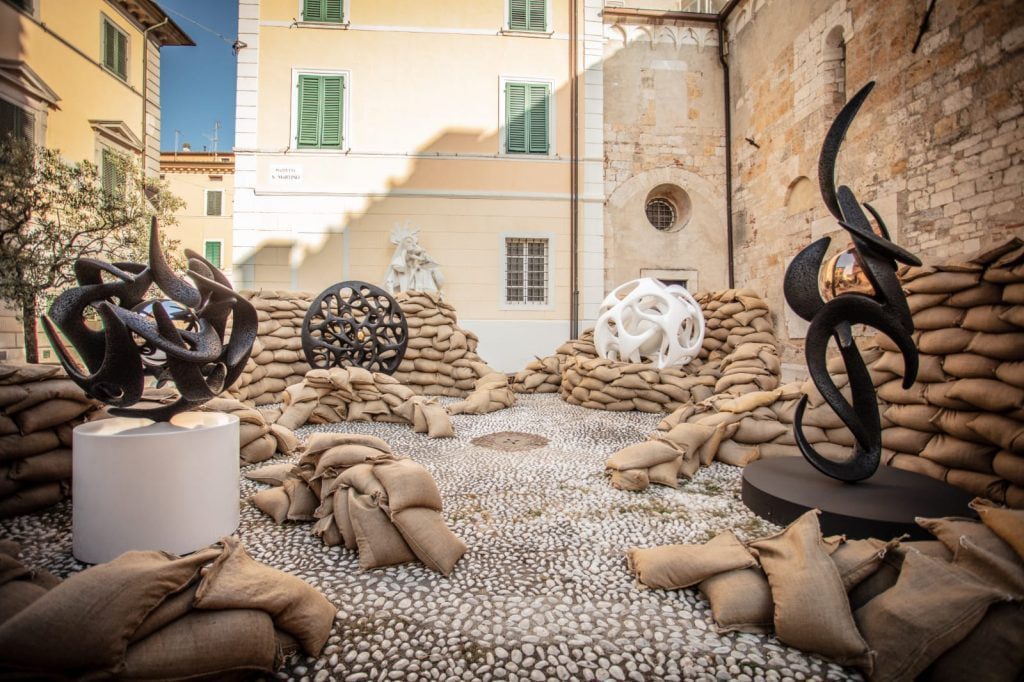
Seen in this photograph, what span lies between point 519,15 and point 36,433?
11.4m

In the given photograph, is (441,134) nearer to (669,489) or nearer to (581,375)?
(581,375)

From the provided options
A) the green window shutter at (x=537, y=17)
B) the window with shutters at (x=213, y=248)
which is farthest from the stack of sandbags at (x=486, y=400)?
the window with shutters at (x=213, y=248)

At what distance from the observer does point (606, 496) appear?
9.62 ft

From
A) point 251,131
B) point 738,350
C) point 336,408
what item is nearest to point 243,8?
point 251,131

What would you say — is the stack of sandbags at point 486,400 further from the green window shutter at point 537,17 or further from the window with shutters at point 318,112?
the green window shutter at point 537,17

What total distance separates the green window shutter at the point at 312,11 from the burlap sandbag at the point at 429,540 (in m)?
11.7

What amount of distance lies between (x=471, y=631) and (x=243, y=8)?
12679mm

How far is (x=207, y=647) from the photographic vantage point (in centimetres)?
127

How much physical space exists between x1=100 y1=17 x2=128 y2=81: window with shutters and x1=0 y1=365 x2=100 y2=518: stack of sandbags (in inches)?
430

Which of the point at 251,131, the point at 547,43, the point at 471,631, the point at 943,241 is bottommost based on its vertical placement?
the point at 471,631

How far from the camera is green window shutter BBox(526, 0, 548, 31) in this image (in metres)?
10.5

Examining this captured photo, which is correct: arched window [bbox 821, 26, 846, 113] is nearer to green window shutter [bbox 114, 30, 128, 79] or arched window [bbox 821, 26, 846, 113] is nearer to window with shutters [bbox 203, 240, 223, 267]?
green window shutter [bbox 114, 30, 128, 79]

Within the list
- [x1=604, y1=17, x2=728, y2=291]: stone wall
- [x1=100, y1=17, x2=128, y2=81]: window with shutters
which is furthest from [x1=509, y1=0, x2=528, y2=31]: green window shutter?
[x1=100, y1=17, x2=128, y2=81]: window with shutters

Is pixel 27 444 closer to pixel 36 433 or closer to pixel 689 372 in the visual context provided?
pixel 36 433
